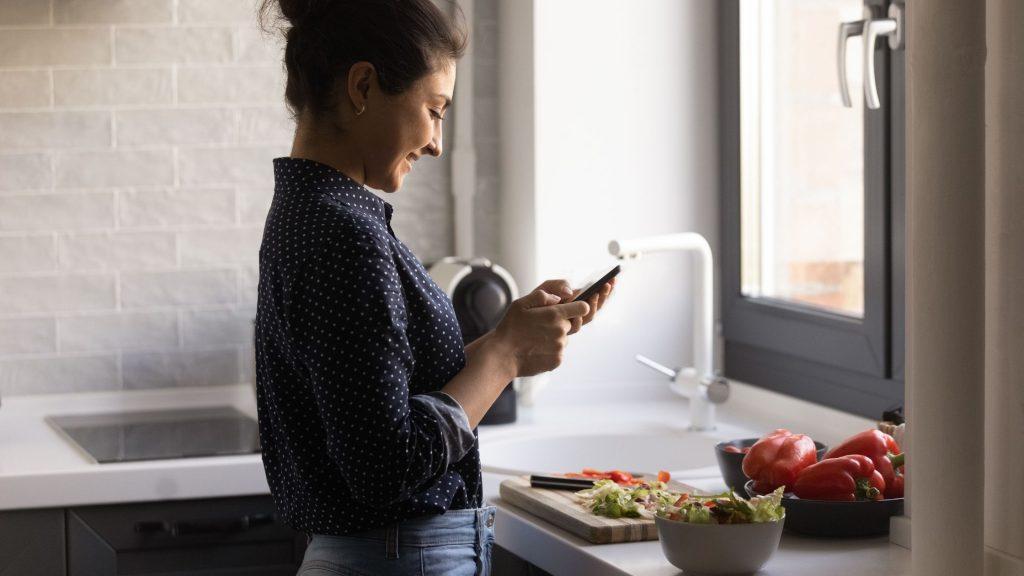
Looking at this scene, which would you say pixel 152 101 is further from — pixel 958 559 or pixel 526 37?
pixel 958 559

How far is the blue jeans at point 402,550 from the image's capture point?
1385mm

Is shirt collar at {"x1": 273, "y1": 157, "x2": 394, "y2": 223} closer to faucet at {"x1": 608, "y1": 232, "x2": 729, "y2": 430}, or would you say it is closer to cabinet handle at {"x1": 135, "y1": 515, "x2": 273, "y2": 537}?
cabinet handle at {"x1": 135, "y1": 515, "x2": 273, "y2": 537}

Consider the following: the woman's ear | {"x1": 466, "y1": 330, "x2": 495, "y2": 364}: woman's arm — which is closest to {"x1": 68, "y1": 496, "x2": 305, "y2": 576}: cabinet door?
{"x1": 466, "y1": 330, "x2": 495, "y2": 364}: woman's arm

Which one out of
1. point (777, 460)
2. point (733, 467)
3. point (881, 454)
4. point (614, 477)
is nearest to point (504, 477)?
point (614, 477)

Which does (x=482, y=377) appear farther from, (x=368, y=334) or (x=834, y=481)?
(x=834, y=481)

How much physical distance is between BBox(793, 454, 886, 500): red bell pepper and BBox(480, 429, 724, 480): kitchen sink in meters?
0.72

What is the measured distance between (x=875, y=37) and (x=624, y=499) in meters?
0.93

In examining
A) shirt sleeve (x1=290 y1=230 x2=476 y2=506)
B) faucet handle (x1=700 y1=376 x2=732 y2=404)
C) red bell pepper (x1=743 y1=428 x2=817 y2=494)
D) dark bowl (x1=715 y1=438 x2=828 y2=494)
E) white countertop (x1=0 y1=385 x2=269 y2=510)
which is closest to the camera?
shirt sleeve (x1=290 y1=230 x2=476 y2=506)

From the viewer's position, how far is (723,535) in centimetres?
141

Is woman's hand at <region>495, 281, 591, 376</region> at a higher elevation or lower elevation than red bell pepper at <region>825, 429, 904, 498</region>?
higher

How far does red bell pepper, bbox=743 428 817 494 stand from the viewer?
167 centimetres

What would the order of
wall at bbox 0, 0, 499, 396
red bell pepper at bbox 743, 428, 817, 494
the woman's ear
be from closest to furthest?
the woman's ear < red bell pepper at bbox 743, 428, 817, 494 < wall at bbox 0, 0, 499, 396

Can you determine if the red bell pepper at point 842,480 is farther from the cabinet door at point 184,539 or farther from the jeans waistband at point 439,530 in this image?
the cabinet door at point 184,539

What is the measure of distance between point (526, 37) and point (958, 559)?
5.52ft
